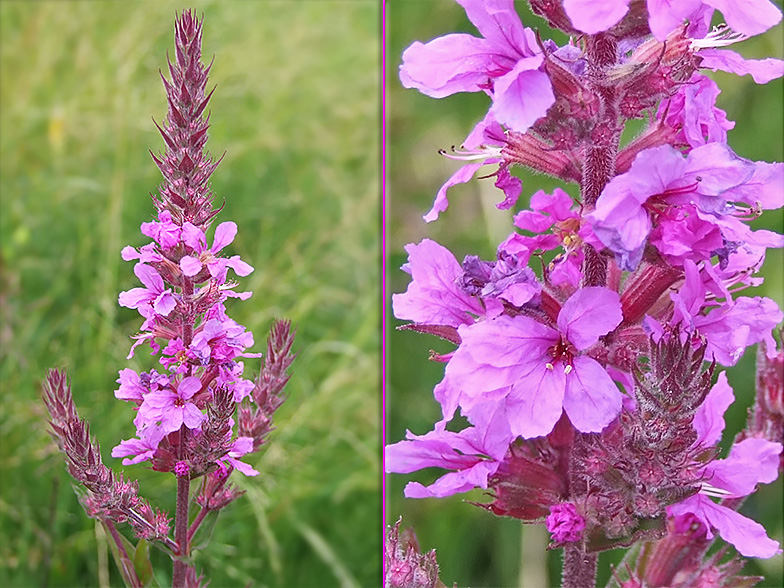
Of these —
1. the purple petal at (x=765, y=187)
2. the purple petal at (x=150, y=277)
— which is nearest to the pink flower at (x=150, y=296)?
the purple petal at (x=150, y=277)

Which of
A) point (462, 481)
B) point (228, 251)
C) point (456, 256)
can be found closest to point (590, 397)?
point (462, 481)

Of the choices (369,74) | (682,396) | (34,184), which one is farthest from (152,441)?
(369,74)

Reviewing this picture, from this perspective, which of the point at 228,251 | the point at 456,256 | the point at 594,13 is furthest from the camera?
the point at 456,256

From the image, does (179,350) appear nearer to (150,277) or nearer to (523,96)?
(150,277)

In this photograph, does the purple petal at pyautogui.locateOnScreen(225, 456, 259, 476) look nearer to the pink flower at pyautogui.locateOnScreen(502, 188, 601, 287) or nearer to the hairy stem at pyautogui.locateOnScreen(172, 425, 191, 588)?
the hairy stem at pyautogui.locateOnScreen(172, 425, 191, 588)

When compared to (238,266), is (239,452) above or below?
below
